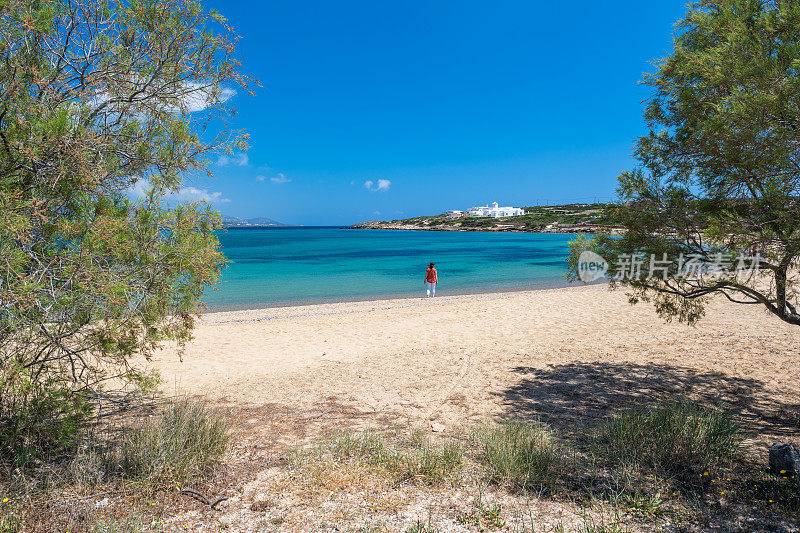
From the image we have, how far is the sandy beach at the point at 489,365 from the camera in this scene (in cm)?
644

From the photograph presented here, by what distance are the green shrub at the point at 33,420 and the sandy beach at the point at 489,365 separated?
8.76 feet

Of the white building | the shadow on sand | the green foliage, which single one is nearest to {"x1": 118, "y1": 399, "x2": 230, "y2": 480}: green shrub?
the green foliage

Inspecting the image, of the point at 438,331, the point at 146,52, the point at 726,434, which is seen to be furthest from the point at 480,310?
the point at 146,52

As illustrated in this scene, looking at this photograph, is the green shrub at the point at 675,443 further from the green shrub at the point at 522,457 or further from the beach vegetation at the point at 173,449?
the beach vegetation at the point at 173,449

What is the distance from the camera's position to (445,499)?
367 centimetres

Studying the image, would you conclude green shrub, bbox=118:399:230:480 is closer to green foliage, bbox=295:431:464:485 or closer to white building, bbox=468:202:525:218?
green foliage, bbox=295:431:464:485

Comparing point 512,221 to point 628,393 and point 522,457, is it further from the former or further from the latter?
point 522,457

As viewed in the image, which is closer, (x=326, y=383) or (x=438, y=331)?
(x=326, y=383)

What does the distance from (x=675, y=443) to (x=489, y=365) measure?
15.0 ft

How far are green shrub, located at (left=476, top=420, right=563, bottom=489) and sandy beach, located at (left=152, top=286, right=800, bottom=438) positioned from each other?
A: 1281mm

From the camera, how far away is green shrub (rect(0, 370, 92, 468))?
3846 millimetres

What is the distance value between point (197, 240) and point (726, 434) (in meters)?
5.62

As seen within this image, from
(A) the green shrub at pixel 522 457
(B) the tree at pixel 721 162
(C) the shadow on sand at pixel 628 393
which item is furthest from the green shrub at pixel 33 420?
(B) the tree at pixel 721 162

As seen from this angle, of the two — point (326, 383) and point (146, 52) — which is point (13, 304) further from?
point (326, 383)
